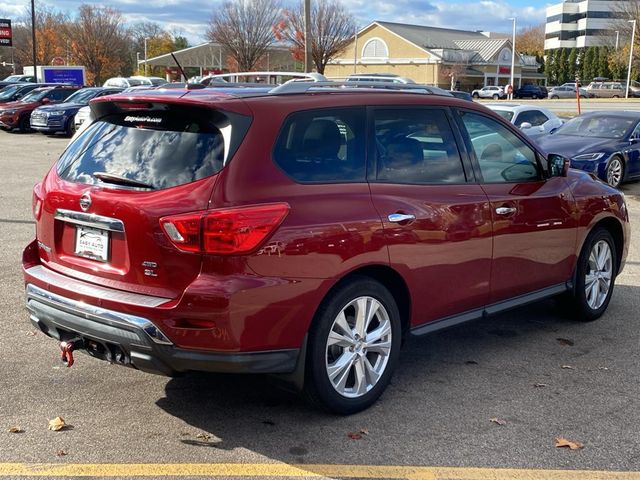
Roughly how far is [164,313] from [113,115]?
4.46 feet

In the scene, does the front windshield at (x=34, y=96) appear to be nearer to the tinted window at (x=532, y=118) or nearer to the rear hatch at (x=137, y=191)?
the tinted window at (x=532, y=118)

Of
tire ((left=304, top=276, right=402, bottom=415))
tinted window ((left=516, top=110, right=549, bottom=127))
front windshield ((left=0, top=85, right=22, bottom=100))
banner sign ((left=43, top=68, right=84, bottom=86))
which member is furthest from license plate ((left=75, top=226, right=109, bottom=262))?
banner sign ((left=43, top=68, right=84, bottom=86))

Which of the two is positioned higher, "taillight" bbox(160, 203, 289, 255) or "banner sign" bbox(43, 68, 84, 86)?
"banner sign" bbox(43, 68, 84, 86)

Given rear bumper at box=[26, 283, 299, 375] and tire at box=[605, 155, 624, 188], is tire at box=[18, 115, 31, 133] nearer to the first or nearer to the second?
tire at box=[605, 155, 624, 188]

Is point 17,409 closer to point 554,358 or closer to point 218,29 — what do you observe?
point 554,358

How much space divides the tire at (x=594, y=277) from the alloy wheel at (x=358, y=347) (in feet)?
7.49

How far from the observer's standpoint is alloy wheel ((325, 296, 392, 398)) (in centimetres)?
415

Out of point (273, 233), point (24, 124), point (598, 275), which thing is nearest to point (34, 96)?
point (24, 124)

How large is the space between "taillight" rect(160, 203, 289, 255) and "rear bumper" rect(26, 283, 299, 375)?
18.2 inches

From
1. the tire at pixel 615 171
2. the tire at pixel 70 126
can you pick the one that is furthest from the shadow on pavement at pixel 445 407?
the tire at pixel 70 126

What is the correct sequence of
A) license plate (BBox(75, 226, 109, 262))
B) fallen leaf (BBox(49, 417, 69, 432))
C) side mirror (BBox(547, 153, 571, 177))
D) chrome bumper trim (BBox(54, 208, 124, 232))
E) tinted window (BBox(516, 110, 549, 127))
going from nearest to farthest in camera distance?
chrome bumper trim (BBox(54, 208, 124, 232))
license plate (BBox(75, 226, 109, 262))
fallen leaf (BBox(49, 417, 69, 432))
side mirror (BBox(547, 153, 571, 177))
tinted window (BBox(516, 110, 549, 127))

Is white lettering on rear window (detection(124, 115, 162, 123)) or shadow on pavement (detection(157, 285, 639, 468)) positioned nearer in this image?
shadow on pavement (detection(157, 285, 639, 468))

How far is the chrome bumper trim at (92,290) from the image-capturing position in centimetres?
370

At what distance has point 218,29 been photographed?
5478 centimetres
